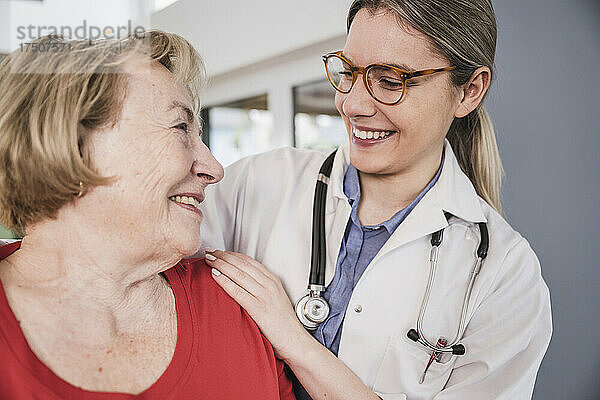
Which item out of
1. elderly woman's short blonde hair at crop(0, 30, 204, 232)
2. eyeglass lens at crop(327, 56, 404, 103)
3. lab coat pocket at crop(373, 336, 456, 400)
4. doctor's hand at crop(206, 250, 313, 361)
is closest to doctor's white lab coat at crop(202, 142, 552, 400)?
lab coat pocket at crop(373, 336, 456, 400)

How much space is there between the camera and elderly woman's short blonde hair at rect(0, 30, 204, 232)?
0.99m

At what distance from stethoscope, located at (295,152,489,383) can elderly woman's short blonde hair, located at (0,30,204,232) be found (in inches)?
19.9

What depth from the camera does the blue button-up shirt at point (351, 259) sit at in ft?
4.46

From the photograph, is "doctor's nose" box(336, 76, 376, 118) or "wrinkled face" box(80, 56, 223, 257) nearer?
"wrinkled face" box(80, 56, 223, 257)

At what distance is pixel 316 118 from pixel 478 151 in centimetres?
99

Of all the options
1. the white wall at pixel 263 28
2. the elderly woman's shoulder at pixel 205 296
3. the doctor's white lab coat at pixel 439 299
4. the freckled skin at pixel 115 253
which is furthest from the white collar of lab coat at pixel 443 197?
the white wall at pixel 263 28

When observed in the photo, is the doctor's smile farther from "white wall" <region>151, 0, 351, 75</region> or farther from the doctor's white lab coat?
"white wall" <region>151, 0, 351, 75</region>

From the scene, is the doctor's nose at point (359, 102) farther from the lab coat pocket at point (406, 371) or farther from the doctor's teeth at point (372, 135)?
the lab coat pocket at point (406, 371)

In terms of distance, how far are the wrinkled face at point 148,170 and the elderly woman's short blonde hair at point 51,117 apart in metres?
0.02

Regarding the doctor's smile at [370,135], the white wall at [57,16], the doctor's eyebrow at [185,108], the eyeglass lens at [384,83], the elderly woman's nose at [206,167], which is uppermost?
the white wall at [57,16]

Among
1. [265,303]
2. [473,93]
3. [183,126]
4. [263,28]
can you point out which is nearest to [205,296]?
[265,303]

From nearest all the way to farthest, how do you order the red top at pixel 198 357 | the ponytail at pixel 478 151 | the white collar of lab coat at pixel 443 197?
1. the red top at pixel 198 357
2. the white collar of lab coat at pixel 443 197
3. the ponytail at pixel 478 151

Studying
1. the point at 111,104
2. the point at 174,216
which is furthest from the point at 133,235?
the point at 111,104

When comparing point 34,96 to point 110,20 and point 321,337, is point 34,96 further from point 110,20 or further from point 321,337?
point 321,337
